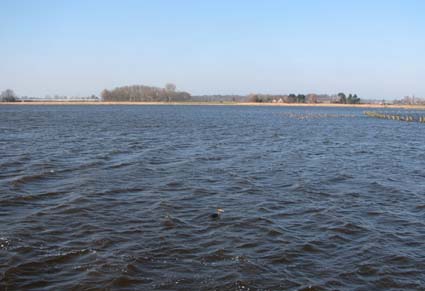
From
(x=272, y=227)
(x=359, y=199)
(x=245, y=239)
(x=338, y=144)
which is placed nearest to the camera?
(x=245, y=239)

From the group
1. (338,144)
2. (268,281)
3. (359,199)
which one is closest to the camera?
(268,281)

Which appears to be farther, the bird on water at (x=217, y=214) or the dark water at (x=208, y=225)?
the bird on water at (x=217, y=214)

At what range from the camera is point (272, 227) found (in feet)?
42.4

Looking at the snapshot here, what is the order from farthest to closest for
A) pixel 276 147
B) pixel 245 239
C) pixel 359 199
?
pixel 276 147 → pixel 359 199 → pixel 245 239

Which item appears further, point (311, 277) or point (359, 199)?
point (359, 199)

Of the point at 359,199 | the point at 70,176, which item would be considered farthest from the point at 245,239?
the point at 70,176

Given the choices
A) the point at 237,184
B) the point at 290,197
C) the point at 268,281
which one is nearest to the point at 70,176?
the point at 237,184

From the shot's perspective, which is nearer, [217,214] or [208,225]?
[208,225]

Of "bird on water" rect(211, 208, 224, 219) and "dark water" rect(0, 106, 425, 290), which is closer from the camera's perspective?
"dark water" rect(0, 106, 425, 290)

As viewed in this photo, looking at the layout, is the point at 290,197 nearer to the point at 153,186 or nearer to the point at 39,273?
the point at 153,186

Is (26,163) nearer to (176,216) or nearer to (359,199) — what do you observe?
(176,216)

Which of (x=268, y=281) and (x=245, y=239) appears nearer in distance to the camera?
(x=268, y=281)

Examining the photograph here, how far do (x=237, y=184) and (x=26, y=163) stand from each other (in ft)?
42.0

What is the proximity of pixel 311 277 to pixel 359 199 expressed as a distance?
324 inches
